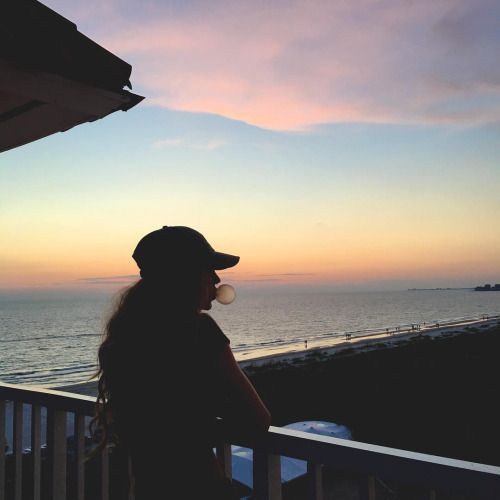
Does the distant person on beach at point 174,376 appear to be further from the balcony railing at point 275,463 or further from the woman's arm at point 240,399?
the balcony railing at point 275,463

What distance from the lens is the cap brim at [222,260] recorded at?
1.41 meters

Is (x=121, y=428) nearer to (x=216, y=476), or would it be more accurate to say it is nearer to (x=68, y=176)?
(x=216, y=476)

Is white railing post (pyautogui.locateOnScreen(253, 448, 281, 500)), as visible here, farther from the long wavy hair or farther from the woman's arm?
the long wavy hair

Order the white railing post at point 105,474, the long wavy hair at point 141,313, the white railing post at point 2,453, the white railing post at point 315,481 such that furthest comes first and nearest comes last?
the white railing post at point 2,453 < the white railing post at point 105,474 < the white railing post at point 315,481 < the long wavy hair at point 141,313

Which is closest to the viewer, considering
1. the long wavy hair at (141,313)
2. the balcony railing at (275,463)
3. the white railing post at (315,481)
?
the balcony railing at (275,463)

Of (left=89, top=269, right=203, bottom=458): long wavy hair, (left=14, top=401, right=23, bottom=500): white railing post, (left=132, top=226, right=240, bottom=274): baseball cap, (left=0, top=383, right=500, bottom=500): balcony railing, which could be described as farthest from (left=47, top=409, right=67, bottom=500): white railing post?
(left=132, top=226, right=240, bottom=274): baseball cap

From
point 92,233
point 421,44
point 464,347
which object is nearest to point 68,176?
point 421,44

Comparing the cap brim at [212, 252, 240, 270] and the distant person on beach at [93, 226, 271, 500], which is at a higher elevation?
the cap brim at [212, 252, 240, 270]

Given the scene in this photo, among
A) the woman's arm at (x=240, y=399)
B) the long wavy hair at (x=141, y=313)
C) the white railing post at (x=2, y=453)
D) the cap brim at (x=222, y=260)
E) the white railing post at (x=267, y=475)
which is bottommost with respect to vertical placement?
the white railing post at (x=2, y=453)

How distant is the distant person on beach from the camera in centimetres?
128

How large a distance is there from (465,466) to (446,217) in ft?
123

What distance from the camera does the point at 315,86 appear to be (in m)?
10.4

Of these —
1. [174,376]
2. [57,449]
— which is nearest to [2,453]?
[57,449]

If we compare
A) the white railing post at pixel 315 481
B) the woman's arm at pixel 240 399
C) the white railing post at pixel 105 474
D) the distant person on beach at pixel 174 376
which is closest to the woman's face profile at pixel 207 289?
the distant person on beach at pixel 174 376
